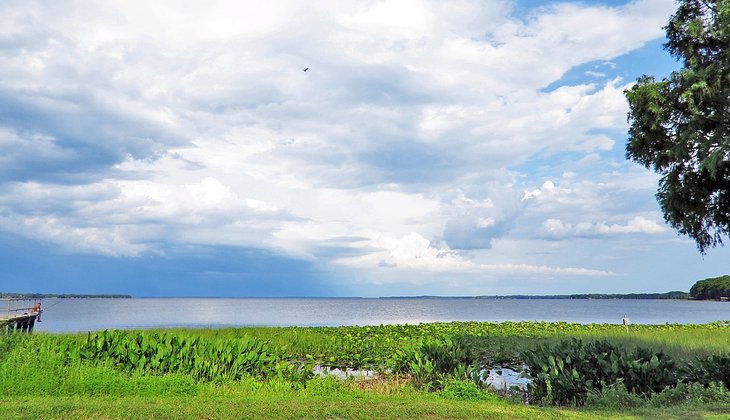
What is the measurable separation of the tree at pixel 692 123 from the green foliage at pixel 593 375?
4.37 m

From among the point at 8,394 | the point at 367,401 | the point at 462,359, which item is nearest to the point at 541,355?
the point at 462,359

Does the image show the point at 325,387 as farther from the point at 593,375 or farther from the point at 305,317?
the point at 305,317

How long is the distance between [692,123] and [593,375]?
6048mm

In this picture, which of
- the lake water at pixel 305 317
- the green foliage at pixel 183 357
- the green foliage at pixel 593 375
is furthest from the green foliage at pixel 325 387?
the lake water at pixel 305 317

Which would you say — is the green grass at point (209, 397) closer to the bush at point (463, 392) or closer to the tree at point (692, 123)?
the bush at point (463, 392)

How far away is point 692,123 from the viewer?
12.0 m

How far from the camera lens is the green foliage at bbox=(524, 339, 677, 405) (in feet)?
37.9

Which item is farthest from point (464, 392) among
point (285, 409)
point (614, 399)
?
point (285, 409)

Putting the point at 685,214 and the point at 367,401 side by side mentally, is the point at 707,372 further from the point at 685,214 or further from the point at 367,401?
the point at 367,401

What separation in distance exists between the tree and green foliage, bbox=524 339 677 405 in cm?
437

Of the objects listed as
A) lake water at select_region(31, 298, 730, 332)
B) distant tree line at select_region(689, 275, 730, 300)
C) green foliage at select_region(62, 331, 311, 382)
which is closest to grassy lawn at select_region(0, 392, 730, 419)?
green foliage at select_region(62, 331, 311, 382)

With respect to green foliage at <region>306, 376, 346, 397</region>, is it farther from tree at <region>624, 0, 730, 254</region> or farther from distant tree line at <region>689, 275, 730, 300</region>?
distant tree line at <region>689, 275, 730, 300</region>

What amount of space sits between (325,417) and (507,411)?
324 centimetres

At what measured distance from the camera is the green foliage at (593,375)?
37.9 ft
